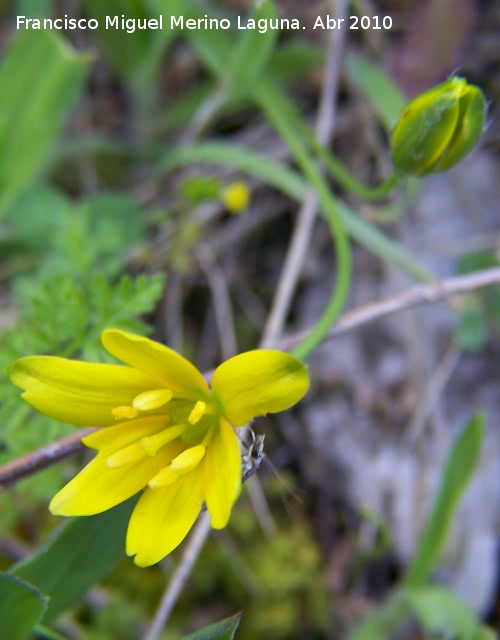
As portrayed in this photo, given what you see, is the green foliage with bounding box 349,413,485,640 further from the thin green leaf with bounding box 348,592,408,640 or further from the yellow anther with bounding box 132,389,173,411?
the yellow anther with bounding box 132,389,173,411

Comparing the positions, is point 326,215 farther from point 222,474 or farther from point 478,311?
point 222,474

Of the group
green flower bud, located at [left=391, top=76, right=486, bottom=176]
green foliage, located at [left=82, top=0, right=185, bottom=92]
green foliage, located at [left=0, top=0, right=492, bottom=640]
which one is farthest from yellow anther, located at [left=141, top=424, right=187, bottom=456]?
green foliage, located at [left=82, top=0, right=185, bottom=92]

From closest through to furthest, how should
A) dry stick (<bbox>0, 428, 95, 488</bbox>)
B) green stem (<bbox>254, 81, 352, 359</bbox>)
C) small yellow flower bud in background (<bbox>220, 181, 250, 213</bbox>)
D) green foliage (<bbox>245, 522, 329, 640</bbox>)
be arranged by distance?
dry stick (<bbox>0, 428, 95, 488</bbox>) → green stem (<bbox>254, 81, 352, 359</bbox>) → green foliage (<bbox>245, 522, 329, 640</bbox>) → small yellow flower bud in background (<bbox>220, 181, 250, 213</bbox>)

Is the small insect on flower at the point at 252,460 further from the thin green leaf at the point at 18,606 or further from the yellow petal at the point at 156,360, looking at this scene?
the thin green leaf at the point at 18,606

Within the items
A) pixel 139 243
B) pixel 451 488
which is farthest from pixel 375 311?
pixel 139 243

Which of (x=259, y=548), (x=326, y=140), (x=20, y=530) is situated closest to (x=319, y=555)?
(x=259, y=548)

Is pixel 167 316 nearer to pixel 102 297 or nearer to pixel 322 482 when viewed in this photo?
pixel 322 482
